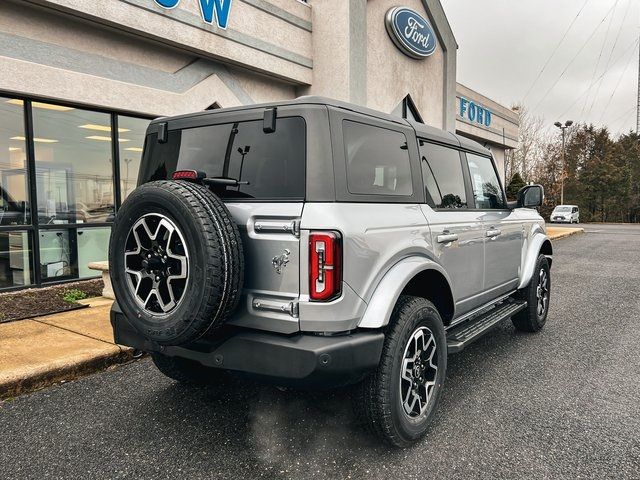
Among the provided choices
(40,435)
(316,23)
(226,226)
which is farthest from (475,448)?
(316,23)

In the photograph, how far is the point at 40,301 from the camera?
19.8 feet

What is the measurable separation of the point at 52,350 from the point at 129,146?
498 cm

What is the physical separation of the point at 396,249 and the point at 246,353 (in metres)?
1.03

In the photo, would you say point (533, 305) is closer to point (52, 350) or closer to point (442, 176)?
point (442, 176)

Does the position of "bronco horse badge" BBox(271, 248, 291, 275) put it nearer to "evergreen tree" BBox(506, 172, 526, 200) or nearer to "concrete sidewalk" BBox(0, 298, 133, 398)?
"concrete sidewalk" BBox(0, 298, 133, 398)

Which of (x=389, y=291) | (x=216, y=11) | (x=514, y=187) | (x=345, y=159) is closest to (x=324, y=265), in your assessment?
(x=389, y=291)

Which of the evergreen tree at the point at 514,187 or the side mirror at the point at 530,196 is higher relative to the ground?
the evergreen tree at the point at 514,187

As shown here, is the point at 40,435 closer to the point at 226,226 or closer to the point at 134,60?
the point at 226,226

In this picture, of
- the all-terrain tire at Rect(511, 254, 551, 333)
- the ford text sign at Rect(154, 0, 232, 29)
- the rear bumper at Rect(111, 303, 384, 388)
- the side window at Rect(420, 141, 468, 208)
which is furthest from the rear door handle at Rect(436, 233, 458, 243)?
the ford text sign at Rect(154, 0, 232, 29)

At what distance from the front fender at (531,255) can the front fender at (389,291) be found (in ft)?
7.74

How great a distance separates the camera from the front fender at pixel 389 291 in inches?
96.6

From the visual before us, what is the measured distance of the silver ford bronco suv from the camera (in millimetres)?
2334

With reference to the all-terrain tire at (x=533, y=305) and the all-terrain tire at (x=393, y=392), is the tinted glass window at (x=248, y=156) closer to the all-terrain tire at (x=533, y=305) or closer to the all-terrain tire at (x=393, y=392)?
the all-terrain tire at (x=393, y=392)

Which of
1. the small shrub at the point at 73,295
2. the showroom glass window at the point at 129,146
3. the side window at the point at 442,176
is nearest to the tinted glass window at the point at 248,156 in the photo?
the side window at the point at 442,176
